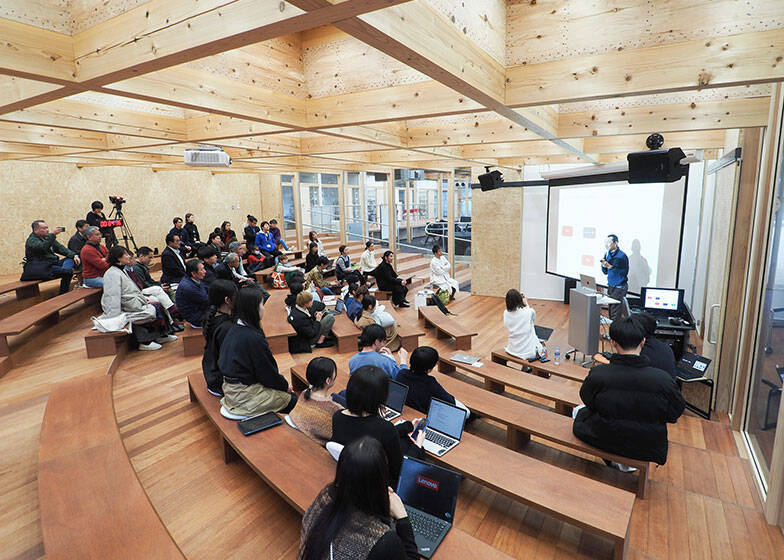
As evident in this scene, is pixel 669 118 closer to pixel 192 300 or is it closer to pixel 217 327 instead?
pixel 217 327

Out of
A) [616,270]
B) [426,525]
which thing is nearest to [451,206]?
[616,270]

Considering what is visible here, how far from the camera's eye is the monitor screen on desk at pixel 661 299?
5.03 meters

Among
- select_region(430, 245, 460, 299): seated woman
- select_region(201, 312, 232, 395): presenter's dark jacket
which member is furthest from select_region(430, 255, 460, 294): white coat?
select_region(201, 312, 232, 395): presenter's dark jacket

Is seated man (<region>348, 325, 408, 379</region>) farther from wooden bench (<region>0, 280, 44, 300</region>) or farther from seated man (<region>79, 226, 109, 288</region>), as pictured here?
wooden bench (<region>0, 280, 44, 300</region>)

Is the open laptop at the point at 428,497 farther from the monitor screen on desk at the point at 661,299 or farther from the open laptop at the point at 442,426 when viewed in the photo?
the monitor screen on desk at the point at 661,299

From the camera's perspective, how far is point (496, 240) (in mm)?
9672

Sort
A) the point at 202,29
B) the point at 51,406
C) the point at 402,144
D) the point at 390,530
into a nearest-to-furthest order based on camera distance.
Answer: the point at 390,530 → the point at 202,29 → the point at 51,406 → the point at 402,144

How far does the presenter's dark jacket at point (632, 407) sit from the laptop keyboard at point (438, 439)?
0.98 meters

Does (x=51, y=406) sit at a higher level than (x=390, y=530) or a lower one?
lower

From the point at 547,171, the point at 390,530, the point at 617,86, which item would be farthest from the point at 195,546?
the point at 547,171

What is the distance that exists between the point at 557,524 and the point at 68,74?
399 cm

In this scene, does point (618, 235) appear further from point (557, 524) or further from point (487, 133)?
point (557, 524)

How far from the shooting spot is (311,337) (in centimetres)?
543

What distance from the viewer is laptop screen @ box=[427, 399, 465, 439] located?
2.65 meters
